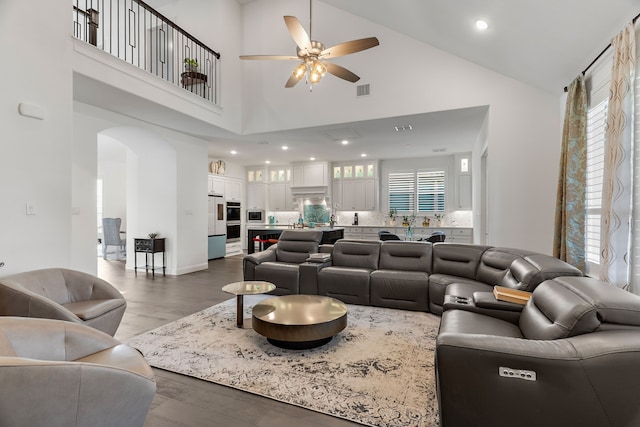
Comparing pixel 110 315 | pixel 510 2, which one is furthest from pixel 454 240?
pixel 110 315

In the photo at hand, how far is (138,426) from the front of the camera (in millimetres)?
1502

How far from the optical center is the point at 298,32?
3.39 meters

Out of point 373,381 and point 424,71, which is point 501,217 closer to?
point 424,71

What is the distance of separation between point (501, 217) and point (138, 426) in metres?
4.86

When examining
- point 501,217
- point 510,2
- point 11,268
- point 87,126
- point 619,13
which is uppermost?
point 510,2

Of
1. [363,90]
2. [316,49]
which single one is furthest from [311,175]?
[316,49]

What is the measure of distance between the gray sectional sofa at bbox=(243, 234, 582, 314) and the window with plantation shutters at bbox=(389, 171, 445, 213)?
4.98m

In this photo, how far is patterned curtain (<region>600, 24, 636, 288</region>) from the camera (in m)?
2.40

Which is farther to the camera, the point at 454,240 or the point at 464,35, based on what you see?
the point at 454,240

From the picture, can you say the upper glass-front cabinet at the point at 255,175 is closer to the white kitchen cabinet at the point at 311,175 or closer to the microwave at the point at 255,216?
the microwave at the point at 255,216

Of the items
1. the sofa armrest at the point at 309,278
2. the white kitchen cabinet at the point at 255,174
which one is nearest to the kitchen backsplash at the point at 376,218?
the white kitchen cabinet at the point at 255,174

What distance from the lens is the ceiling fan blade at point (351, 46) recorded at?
11.0ft

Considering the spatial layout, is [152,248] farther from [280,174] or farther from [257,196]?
[280,174]

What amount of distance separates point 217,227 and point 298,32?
20.2ft
